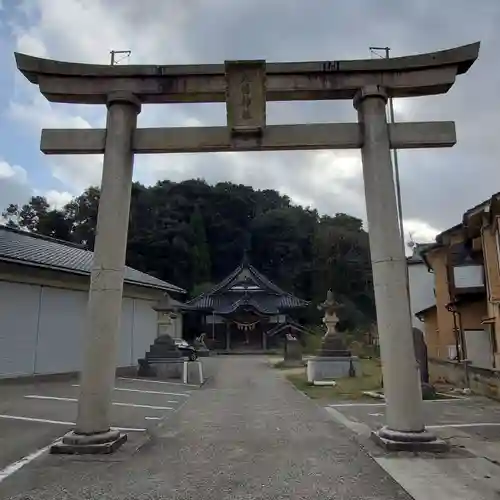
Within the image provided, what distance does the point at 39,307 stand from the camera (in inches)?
580

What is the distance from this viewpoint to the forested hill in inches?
1991

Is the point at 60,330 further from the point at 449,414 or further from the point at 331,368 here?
the point at 449,414

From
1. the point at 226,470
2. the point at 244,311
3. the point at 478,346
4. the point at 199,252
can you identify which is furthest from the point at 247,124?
the point at 199,252

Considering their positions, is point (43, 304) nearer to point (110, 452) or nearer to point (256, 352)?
point (110, 452)

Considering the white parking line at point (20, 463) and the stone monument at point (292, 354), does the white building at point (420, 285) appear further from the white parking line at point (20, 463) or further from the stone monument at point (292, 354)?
the white parking line at point (20, 463)

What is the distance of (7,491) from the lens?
15.0 feet

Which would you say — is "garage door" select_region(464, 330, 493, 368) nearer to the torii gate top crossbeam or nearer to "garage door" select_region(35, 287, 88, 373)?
the torii gate top crossbeam

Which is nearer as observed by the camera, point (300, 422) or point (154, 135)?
point (154, 135)

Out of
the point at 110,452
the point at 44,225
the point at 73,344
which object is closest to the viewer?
the point at 110,452

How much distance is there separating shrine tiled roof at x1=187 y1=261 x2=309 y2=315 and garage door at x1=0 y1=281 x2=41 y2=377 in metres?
28.7

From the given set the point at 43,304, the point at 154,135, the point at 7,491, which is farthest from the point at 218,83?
the point at 43,304

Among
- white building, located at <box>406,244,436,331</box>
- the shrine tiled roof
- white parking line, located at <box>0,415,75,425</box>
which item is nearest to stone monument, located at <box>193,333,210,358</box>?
the shrine tiled roof

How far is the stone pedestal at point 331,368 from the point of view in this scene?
1812cm

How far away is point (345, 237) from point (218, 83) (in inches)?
1807
